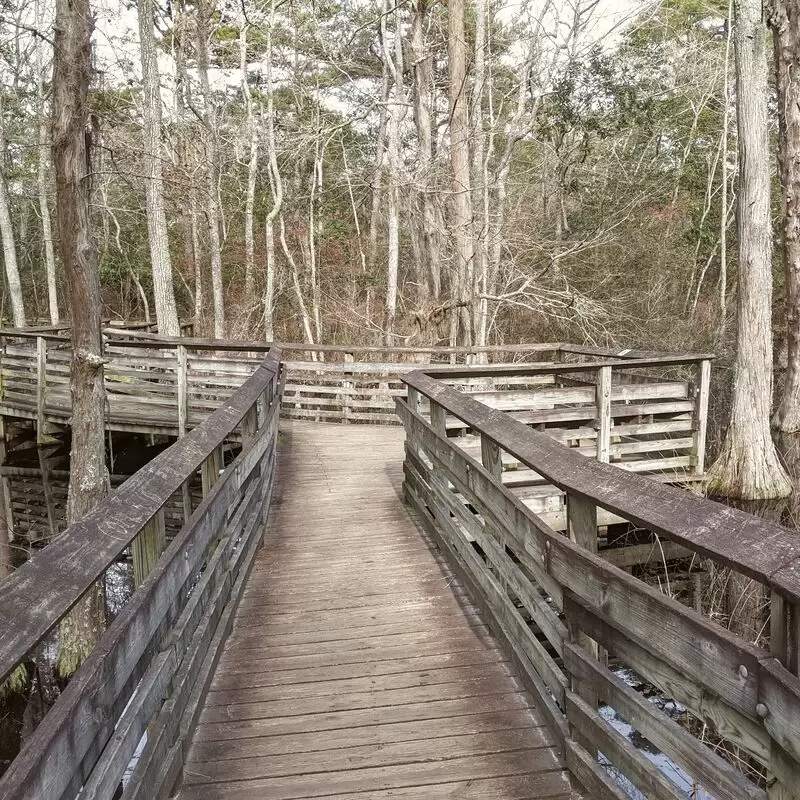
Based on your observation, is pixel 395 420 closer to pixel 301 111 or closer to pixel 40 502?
pixel 40 502

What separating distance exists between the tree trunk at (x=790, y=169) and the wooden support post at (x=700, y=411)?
483cm

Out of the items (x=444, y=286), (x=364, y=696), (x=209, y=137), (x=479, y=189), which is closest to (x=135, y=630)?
(x=364, y=696)

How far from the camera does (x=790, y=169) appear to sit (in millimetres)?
11141

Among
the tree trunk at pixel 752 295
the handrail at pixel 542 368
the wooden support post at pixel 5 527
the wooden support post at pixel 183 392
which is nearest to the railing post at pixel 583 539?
the handrail at pixel 542 368

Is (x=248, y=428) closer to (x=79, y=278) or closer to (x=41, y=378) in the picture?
(x=79, y=278)

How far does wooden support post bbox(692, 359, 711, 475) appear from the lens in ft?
26.2

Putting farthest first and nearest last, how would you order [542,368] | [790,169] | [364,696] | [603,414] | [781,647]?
[790,169] → [603,414] → [542,368] → [364,696] → [781,647]

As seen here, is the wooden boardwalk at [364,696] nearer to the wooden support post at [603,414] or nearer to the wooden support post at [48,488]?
the wooden support post at [603,414]

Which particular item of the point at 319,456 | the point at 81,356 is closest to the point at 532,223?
the point at 319,456

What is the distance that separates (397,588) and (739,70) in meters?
9.12

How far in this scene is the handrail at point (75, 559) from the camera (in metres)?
1.43

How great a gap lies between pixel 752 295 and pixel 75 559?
1034cm

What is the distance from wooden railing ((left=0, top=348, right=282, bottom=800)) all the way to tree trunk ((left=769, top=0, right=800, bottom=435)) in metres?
10.1

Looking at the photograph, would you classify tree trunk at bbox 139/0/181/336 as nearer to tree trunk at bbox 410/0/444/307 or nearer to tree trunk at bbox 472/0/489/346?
tree trunk at bbox 410/0/444/307
